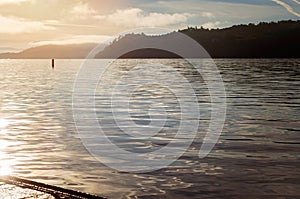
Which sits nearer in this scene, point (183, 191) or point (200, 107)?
point (183, 191)

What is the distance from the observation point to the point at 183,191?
12492 mm

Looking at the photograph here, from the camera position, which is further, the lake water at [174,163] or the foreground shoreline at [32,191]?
the lake water at [174,163]

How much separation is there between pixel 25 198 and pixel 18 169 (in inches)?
260

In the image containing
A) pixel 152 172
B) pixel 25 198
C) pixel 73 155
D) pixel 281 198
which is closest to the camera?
pixel 25 198

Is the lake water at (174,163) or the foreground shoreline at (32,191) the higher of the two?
the foreground shoreline at (32,191)

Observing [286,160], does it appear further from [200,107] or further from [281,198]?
[200,107]

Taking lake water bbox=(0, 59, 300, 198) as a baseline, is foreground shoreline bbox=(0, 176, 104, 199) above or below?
above

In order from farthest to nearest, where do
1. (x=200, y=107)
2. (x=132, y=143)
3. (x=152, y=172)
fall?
(x=200, y=107) < (x=132, y=143) < (x=152, y=172)

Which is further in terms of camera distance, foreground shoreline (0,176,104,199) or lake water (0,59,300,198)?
lake water (0,59,300,198)

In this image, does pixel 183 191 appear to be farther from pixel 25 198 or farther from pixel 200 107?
pixel 200 107

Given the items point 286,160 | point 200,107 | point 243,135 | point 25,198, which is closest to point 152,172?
point 286,160

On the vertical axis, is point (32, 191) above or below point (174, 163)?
above

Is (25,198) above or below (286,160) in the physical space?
above

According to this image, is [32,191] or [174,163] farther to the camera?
[174,163]
